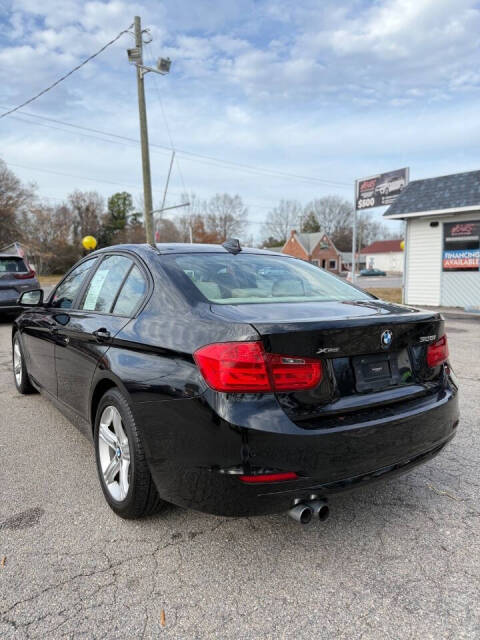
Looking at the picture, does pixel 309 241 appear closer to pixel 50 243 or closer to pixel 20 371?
pixel 50 243

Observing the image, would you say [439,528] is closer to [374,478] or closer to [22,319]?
[374,478]

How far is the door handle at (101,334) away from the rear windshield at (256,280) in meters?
0.58

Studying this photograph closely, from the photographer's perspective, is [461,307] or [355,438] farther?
[461,307]

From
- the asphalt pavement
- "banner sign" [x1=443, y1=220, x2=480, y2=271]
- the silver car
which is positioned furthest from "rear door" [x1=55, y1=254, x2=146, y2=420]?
"banner sign" [x1=443, y1=220, x2=480, y2=271]

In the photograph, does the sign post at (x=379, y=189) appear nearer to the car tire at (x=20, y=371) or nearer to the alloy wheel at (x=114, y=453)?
the car tire at (x=20, y=371)

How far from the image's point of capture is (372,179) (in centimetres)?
2038

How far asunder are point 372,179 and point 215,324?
20.1 metres

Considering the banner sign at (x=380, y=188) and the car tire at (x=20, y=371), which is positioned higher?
the banner sign at (x=380, y=188)

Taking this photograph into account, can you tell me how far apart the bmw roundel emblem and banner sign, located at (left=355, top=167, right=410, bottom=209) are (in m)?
17.8

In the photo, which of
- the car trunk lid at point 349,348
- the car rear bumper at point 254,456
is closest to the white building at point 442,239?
the car trunk lid at point 349,348

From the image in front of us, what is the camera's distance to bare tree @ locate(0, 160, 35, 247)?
38.6 m

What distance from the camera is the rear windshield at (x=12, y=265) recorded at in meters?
11.1

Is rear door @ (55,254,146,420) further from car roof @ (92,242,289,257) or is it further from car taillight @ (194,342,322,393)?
car taillight @ (194,342,322,393)

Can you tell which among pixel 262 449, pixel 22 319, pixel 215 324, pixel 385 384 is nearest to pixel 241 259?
pixel 215 324
